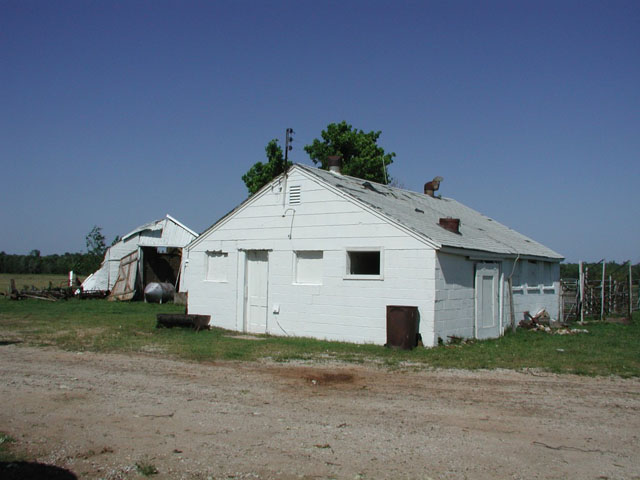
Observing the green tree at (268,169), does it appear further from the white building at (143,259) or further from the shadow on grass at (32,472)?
the shadow on grass at (32,472)

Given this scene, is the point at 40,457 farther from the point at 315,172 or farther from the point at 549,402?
the point at 315,172

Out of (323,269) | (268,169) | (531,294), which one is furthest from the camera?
(268,169)

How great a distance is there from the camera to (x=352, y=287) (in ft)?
49.7

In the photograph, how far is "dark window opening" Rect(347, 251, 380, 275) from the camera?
16.1 metres

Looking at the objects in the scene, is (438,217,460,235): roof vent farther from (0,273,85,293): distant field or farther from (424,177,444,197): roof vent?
(0,273,85,293): distant field

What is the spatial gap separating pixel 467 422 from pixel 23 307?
23.7 meters

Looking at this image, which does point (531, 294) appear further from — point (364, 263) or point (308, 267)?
point (308, 267)

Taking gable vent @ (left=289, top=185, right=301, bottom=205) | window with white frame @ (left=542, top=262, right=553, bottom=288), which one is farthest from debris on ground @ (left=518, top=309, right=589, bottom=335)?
gable vent @ (left=289, top=185, right=301, bottom=205)

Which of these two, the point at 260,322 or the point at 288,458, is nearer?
the point at 288,458

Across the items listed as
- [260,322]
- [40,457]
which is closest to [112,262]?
[260,322]

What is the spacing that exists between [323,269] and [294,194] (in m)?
2.52

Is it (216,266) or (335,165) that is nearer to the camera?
(216,266)

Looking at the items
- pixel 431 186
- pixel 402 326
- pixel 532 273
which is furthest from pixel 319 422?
pixel 431 186

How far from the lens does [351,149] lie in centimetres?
3719
